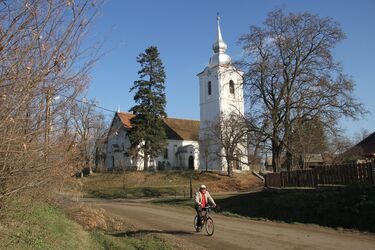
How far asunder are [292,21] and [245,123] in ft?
28.0

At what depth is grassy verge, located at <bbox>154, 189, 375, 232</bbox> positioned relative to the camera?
56.1 ft

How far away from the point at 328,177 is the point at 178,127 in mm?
60428

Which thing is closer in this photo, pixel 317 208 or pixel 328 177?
pixel 317 208

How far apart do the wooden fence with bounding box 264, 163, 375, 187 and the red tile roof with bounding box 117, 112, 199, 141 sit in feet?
162

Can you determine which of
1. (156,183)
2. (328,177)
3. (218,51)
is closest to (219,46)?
(218,51)

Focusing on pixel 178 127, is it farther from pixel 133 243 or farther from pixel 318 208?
pixel 133 243

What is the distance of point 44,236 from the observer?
32.2 feet

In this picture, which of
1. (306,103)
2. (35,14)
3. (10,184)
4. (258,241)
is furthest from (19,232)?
(306,103)

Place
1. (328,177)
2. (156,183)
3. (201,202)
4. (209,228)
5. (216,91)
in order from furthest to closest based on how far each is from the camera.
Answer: (216,91) < (156,183) < (328,177) < (201,202) < (209,228)

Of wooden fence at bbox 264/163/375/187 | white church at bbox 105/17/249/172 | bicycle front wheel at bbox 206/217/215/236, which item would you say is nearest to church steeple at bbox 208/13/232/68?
white church at bbox 105/17/249/172

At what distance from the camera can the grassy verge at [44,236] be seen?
8594 mm

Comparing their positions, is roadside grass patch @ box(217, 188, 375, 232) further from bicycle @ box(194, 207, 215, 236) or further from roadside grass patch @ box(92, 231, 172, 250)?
roadside grass patch @ box(92, 231, 172, 250)

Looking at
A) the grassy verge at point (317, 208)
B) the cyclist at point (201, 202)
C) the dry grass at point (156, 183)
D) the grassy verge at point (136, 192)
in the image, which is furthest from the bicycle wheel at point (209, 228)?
the dry grass at point (156, 183)

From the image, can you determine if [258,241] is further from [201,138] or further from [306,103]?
[201,138]
